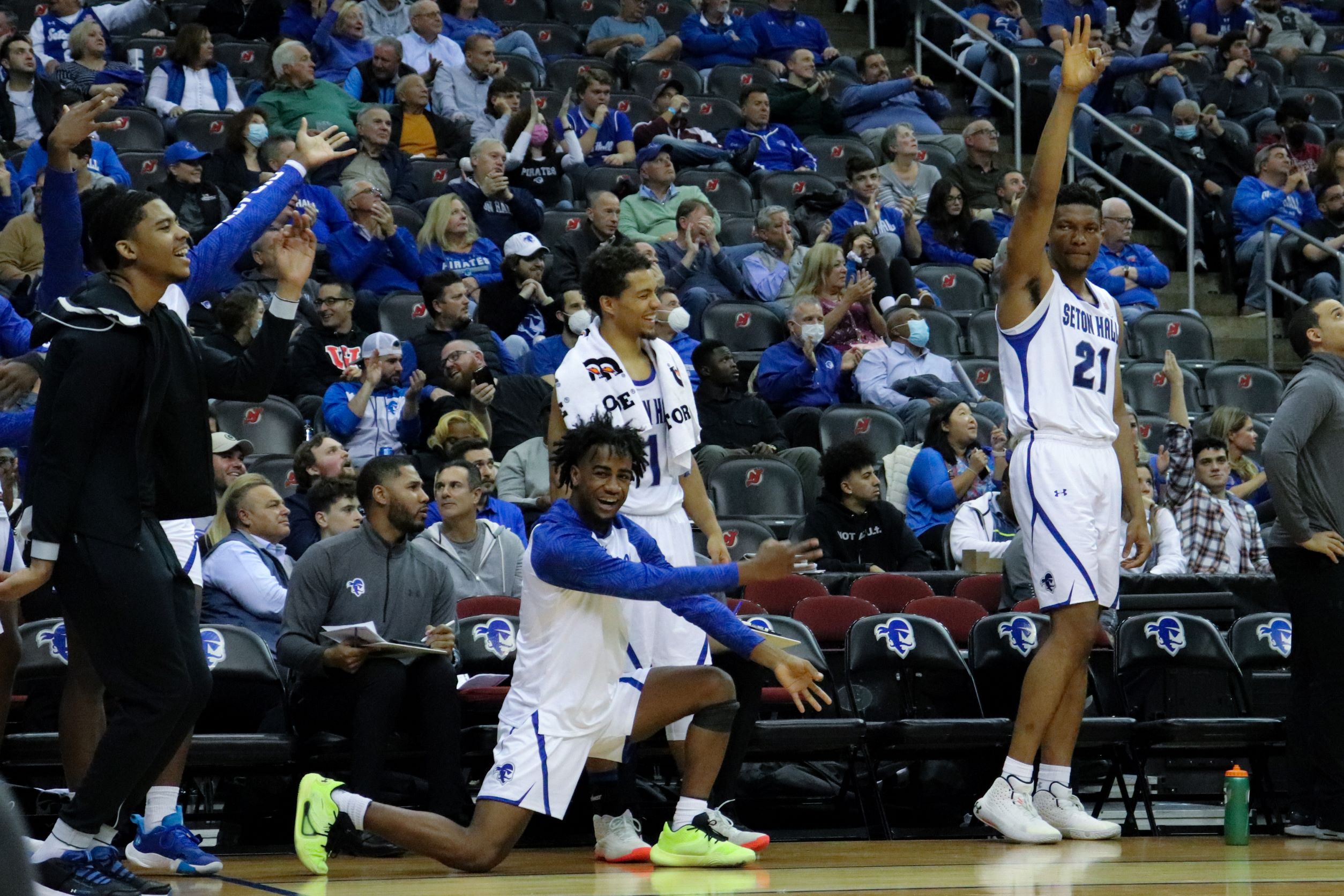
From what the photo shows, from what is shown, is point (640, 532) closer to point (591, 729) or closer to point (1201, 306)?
point (591, 729)

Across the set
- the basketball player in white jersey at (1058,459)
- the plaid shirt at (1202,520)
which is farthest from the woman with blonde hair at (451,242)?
the basketball player in white jersey at (1058,459)

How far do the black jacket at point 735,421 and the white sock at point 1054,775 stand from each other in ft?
16.2

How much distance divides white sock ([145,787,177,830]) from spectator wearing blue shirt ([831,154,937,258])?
8.04m

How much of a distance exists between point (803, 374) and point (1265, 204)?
17.2ft

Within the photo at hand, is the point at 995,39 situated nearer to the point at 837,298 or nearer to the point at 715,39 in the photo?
the point at 715,39

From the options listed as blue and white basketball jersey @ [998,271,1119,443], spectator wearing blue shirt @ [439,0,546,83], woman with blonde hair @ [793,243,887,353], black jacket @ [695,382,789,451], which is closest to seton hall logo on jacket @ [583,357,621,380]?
blue and white basketball jersey @ [998,271,1119,443]

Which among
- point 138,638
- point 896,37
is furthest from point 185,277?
point 896,37

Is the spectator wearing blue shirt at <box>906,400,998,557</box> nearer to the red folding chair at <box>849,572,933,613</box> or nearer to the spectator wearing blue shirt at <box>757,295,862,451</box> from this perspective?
the spectator wearing blue shirt at <box>757,295,862,451</box>

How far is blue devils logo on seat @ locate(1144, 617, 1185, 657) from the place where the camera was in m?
7.27

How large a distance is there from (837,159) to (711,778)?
9.70 meters

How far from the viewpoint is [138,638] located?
4340 mm

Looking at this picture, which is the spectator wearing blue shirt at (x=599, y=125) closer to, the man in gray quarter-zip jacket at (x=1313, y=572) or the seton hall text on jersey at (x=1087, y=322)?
the seton hall text on jersey at (x=1087, y=322)

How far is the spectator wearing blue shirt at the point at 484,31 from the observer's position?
1434cm

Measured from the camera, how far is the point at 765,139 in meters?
14.1
